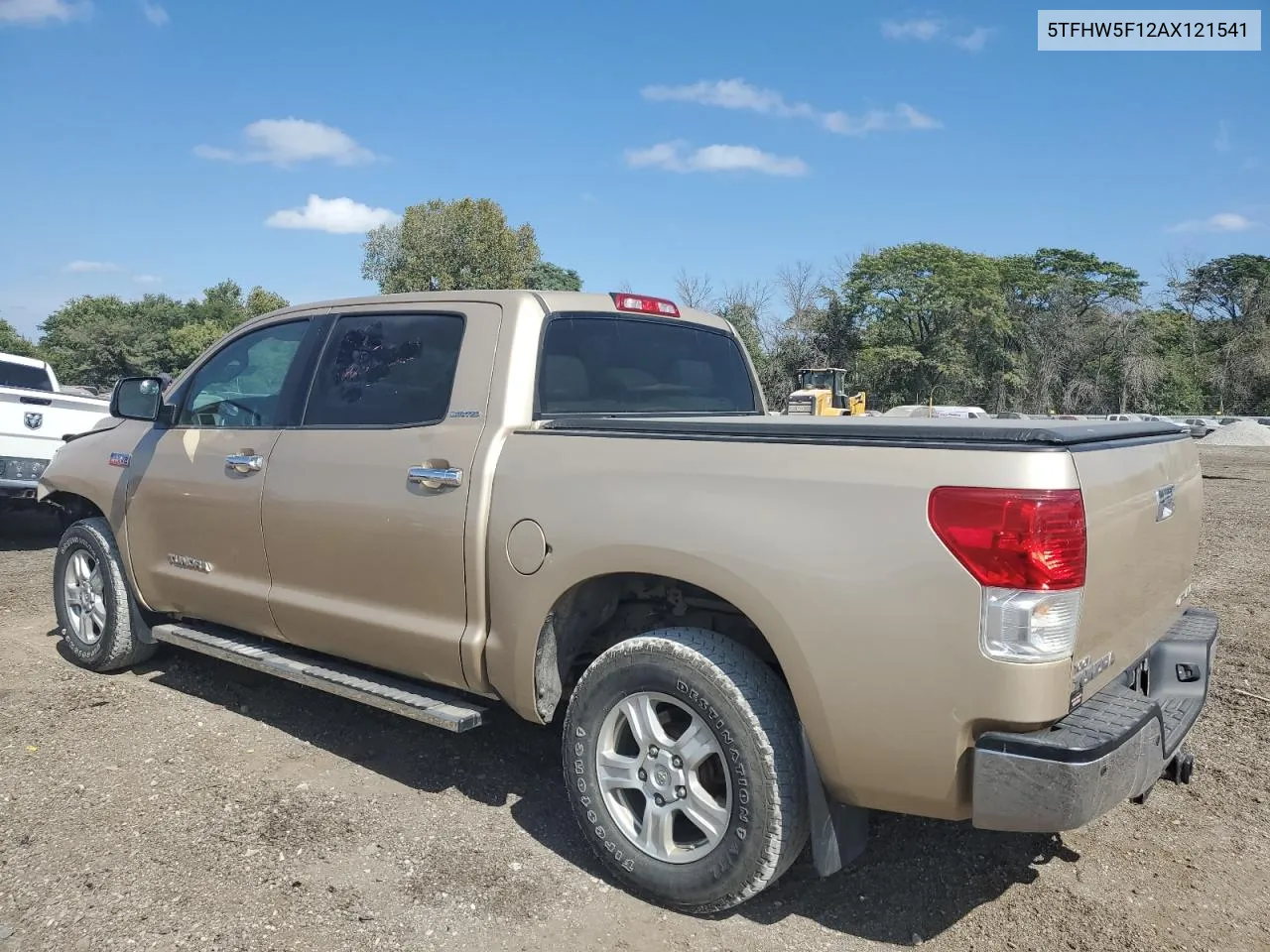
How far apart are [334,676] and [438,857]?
930mm

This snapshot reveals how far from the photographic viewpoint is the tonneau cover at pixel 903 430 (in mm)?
2395

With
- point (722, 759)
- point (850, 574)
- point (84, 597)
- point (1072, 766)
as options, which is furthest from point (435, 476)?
point (84, 597)

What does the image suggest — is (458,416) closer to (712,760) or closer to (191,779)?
(712,760)

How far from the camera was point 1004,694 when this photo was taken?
91.3 inches

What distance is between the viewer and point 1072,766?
7.56 feet

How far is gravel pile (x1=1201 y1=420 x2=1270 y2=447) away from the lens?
1232 inches

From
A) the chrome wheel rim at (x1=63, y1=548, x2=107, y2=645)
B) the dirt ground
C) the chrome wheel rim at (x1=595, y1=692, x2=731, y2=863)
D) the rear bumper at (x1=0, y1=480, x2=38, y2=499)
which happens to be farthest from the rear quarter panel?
the rear bumper at (x1=0, y1=480, x2=38, y2=499)

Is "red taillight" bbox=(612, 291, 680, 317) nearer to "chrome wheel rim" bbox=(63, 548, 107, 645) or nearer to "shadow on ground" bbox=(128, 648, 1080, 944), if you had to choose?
"shadow on ground" bbox=(128, 648, 1080, 944)

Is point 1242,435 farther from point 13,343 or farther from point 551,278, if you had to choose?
point 13,343

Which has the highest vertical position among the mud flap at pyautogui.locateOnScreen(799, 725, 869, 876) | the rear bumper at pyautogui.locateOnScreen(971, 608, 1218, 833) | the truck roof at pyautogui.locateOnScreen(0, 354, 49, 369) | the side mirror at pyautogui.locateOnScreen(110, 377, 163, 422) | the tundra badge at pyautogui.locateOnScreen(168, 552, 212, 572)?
the truck roof at pyautogui.locateOnScreen(0, 354, 49, 369)

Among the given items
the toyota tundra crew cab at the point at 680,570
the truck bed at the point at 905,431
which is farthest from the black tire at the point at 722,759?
the truck bed at the point at 905,431

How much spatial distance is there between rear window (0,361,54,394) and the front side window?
716cm

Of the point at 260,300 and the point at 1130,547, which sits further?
the point at 260,300

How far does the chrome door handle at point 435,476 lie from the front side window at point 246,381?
3.44 feet
